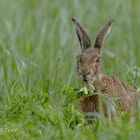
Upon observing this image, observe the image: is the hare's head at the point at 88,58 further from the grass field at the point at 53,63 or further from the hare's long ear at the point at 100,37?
the grass field at the point at 53,63

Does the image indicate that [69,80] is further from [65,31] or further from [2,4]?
[2,4]

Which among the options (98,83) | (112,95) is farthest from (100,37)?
(112,95)

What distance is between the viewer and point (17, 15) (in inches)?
448

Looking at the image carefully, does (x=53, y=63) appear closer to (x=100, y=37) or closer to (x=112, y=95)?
(x=100, y=37)

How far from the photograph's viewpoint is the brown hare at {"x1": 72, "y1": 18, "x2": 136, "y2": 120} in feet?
23.7

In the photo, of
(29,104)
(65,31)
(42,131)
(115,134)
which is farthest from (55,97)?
(65,31)

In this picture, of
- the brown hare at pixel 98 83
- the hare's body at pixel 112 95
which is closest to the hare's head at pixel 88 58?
the brown hare at pixel 98 83

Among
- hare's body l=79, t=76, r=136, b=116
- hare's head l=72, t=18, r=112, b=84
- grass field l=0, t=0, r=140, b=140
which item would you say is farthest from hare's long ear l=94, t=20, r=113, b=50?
grass field l=0, t=0, r=140, b=140

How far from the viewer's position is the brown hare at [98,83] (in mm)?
7234

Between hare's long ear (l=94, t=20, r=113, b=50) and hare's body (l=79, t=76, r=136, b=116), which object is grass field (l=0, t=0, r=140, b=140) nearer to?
hare's body (l=79, t=76, r=136, b=116)

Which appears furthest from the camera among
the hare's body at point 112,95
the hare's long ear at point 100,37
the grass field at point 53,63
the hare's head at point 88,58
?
the hare's long ear at point 100,37

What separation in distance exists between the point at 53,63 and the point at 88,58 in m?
1.90

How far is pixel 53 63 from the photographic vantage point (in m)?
9.20

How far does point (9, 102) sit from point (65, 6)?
446 cm
